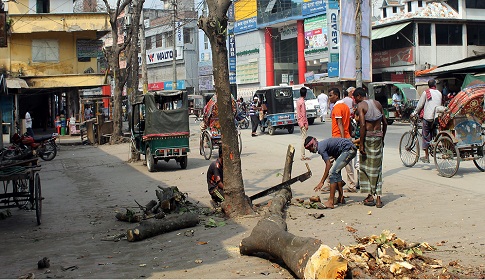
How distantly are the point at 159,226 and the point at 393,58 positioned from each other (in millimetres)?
34422

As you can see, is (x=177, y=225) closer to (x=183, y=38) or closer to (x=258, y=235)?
(x=258, y=235)

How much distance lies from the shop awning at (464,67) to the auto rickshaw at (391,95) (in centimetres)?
250

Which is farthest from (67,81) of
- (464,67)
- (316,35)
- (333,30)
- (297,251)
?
(297,251)

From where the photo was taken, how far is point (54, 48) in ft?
123

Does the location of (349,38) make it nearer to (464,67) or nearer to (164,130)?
(464,67)

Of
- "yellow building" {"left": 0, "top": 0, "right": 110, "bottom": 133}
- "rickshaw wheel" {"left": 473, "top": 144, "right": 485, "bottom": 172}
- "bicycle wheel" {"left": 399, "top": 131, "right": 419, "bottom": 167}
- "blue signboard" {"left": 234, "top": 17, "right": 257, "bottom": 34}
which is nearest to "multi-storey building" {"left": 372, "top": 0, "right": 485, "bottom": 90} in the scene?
"blue signboard" {"left": 234, "top": 17, "right": 257, "bottom": 34}

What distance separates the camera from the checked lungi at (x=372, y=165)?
896cm

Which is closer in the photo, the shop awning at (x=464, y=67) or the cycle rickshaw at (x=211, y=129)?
the cycle rickshaw at (x=211, y=129)

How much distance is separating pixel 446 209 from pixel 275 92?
60.4 ft

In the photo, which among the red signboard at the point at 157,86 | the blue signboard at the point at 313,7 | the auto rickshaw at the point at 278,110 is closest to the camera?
the auto rickshaw at the point at 278,110

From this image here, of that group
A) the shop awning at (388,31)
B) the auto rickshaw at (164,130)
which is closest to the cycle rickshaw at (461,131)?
the auto rickshaw at (164,130)

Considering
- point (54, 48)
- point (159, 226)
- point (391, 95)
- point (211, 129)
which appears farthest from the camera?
point (54, 48)

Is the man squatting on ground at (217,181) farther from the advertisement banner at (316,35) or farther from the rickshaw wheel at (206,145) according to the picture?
the advertisement banner at (316,35)

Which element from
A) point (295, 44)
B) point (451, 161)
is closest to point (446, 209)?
point (451, 161)
